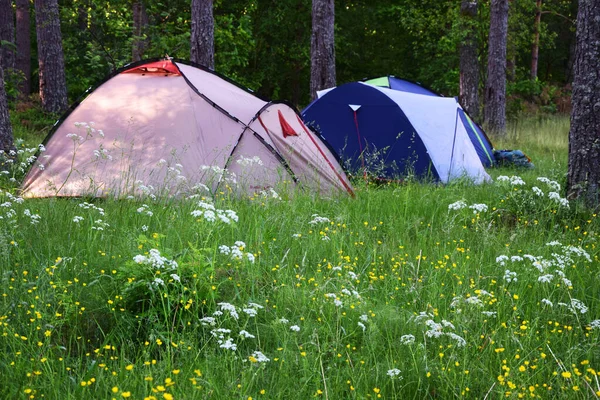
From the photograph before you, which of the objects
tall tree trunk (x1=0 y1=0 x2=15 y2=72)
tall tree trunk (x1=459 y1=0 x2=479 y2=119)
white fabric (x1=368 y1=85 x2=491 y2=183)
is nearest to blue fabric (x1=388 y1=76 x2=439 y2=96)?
white fabric (x1=368 y1=85 x2=491 y2=183)

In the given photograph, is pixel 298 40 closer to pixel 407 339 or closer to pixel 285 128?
pixel 285 128

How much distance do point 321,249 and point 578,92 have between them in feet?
10.3

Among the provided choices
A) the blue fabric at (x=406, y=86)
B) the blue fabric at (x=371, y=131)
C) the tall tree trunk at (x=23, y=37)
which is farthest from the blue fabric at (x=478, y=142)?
the tall tree trunk at (x=23, y=37)

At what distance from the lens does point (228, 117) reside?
7008 millimetres

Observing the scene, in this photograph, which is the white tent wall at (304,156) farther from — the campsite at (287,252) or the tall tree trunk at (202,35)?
the tall tree trunk at (202,35)

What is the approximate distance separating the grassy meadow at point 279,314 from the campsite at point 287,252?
2 centimetres

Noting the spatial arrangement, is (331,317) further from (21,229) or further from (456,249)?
(21,229)

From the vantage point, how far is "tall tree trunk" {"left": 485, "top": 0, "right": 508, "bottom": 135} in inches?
564

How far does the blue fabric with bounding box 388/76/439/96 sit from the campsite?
98 centimetres

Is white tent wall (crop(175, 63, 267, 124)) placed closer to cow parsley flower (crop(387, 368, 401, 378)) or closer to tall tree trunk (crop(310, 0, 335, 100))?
cow parsley flower (crop(387, 368, 401, 378))

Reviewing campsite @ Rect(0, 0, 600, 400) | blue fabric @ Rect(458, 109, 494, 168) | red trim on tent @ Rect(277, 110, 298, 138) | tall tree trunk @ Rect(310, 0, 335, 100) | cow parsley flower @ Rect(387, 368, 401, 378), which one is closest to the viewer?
cow parsley flower @ Rect(387, 368, 401, 378)

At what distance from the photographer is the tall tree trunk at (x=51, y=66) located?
14.3m

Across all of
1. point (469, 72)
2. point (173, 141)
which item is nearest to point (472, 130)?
point (173, 141)

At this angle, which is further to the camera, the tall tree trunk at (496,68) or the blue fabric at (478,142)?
the tall tree trunk at (496,68)
